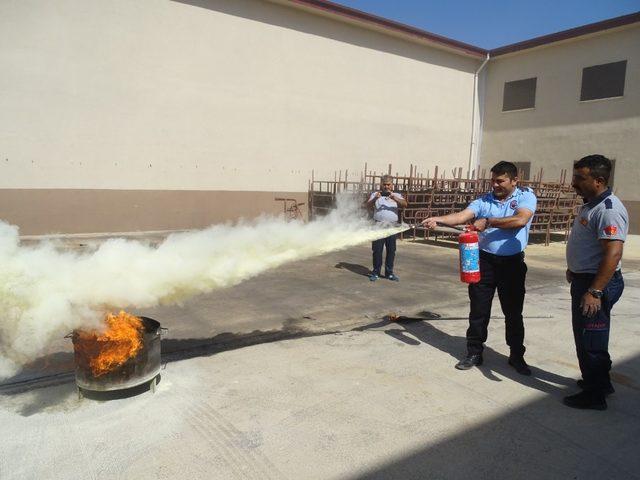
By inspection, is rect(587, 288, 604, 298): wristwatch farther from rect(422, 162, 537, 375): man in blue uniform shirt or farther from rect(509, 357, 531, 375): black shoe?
rect(509, 357, 531, 375): black shoe

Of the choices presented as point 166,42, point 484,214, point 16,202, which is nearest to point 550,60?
point 166,42

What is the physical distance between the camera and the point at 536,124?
2055 cm

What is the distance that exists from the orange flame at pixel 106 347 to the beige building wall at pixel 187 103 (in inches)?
424

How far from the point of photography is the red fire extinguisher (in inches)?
170

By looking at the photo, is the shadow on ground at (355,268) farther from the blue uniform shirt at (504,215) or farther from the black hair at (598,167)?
the black hair at (598,167)

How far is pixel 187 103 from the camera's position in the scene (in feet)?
47.6

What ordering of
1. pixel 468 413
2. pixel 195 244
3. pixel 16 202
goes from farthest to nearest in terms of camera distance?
pixel 16 202 < pixel 195 244 < pixel 468 413

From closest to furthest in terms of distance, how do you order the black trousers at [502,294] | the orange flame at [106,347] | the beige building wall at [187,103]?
1. the orange flame at [106,347]
2. the black trousers at [502,294]
3. the beige building wall at [187,103]

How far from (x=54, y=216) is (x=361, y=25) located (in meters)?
12.5

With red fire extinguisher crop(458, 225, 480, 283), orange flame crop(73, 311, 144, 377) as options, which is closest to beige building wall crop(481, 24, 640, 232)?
red fire extinguisher crop(458, 225, 480, 283)

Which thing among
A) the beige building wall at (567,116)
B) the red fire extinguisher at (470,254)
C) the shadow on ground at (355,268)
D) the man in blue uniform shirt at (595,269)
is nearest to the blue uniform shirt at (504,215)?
the red fire extinguisher at (470,254)

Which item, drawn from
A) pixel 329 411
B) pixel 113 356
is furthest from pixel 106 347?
pixel 329 411

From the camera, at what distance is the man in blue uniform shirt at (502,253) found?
4336 mm

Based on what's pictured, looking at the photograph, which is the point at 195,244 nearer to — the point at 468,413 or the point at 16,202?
the point at 468,413
